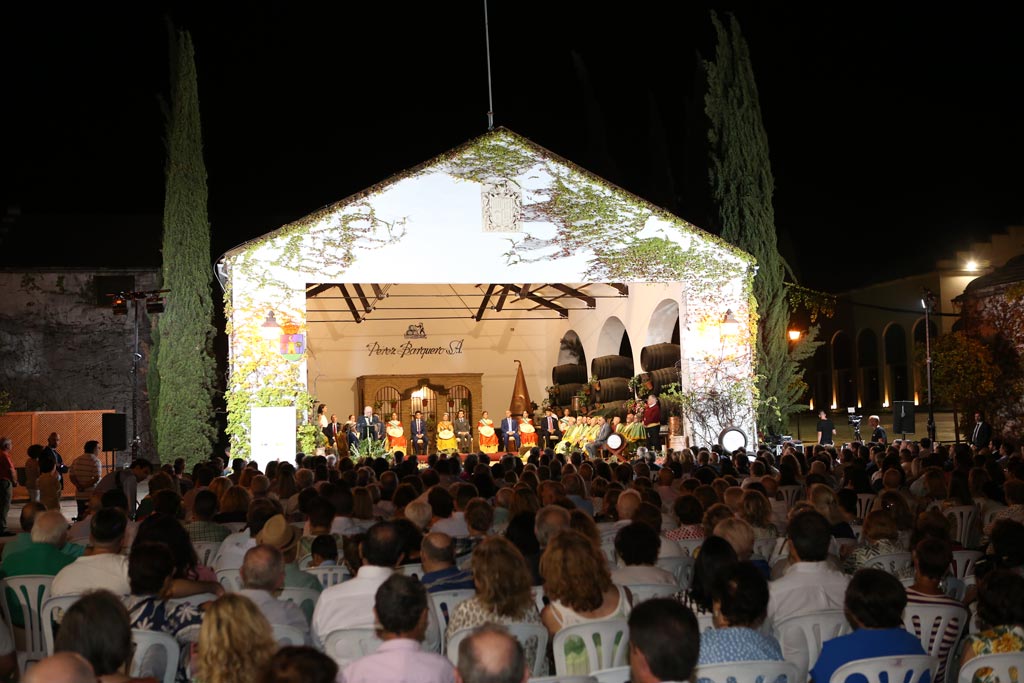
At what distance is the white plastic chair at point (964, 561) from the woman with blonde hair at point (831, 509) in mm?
966

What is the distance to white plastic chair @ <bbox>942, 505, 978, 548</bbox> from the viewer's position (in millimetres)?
8734

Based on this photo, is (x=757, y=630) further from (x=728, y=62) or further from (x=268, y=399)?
(x=728, y=62)

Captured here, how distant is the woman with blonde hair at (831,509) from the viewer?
7742mm

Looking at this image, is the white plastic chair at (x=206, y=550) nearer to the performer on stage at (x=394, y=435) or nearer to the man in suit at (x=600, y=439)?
the man in suit at (x=600, y=439)

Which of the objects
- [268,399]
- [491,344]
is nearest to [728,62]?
[268,399]

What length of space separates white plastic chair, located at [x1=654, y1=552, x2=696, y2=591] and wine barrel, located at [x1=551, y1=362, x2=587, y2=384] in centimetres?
2499

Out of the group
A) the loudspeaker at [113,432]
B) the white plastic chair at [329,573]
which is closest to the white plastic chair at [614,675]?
the white plastic chair at [329,573]

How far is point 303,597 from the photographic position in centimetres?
583

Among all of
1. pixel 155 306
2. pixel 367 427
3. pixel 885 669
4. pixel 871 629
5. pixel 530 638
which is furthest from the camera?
pixel 367 427

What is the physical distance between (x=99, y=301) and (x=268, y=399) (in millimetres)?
11081

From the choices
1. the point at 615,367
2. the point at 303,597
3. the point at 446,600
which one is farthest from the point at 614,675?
the point at 615,367

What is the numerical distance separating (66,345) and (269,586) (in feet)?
79.8

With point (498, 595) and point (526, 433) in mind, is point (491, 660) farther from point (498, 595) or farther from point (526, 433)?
point (526, 433)

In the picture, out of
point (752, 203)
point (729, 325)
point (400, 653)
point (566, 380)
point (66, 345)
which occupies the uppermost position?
point (752, 203)
